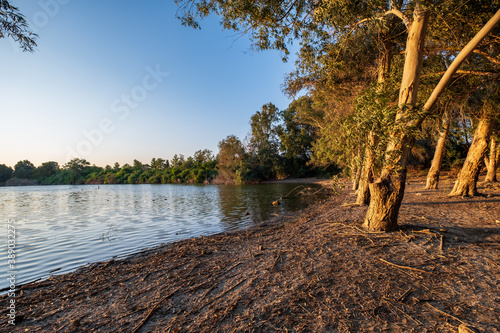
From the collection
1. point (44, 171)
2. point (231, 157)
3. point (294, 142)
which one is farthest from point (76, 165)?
point (294, 142)

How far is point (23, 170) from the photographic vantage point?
252 ft

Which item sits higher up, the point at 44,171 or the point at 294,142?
the point at 294,142

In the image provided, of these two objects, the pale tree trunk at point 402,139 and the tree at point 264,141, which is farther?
the tree at point 264,141

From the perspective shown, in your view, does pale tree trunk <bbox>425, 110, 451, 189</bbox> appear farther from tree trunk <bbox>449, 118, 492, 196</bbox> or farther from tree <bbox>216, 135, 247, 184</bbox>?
tree <bbox>216, 135, 247, 184</bbox>

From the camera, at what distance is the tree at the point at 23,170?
7606 centimetres

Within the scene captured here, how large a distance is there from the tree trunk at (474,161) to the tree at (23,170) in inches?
4243

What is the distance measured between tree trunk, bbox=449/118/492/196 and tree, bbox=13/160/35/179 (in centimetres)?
10778

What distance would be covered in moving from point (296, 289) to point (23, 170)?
106 meters

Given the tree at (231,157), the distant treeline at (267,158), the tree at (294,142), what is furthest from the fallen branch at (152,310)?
the tree at (231,157)

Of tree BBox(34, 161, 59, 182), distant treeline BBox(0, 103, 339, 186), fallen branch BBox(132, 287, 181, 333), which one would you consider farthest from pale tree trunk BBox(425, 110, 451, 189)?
tree BBox(34, 161, 59, 182)

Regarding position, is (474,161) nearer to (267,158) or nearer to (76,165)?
(267,158)

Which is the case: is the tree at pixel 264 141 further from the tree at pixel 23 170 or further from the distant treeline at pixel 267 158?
the tree at pixel 23 170

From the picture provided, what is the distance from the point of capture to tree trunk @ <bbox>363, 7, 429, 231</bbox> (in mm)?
5211

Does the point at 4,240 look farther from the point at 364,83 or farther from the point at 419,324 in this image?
the point at 364,83
